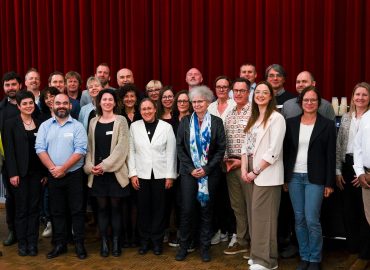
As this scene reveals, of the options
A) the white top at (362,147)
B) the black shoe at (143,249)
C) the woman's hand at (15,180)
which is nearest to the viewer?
the white top at (362,147)

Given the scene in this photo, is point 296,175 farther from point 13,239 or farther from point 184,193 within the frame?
point 13,239

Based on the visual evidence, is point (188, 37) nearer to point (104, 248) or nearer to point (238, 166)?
point (238, 166)

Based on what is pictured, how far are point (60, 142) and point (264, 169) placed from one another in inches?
69.7

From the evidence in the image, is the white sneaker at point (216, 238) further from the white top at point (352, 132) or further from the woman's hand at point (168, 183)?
the white top at point (352, 132)

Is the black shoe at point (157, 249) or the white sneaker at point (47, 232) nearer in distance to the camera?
the black shoe at point (157, 249)

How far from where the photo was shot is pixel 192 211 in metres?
4.34


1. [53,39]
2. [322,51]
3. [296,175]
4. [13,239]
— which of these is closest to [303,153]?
[296,175]

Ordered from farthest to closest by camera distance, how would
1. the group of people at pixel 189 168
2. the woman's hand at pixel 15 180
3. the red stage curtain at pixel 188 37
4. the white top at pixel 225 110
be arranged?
the red stage curtain at pixel 188 37 < the white top at pixel 225 110 < the woman's hand at pixel 15 180 < the group of people at pixel 189 168

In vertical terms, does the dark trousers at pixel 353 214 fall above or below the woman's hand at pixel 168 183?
below

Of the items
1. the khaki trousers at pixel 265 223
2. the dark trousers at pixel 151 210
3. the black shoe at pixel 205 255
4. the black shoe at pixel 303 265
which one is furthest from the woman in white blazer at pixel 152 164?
the black shoe at pixel 303 265

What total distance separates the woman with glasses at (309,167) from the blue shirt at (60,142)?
1.76m

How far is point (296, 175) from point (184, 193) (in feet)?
3.23

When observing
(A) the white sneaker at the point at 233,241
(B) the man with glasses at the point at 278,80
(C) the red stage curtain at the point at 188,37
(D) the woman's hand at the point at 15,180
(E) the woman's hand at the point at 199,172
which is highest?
(C) the red stage curtain at the point at 188,37

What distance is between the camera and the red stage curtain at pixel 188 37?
5.83m
